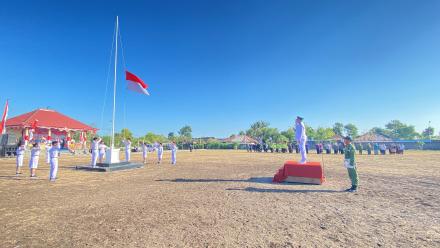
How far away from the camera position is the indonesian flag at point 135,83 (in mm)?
15727

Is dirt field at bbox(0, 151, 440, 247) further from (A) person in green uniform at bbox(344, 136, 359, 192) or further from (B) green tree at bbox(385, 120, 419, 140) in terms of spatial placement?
(B) green tree at bbox(385, 120, 419, 140)

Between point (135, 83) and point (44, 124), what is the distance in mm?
27527

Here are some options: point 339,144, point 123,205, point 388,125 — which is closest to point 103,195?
point 123,205

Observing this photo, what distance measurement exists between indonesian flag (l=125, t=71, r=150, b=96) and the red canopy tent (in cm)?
2490

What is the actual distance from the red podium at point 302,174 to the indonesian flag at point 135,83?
10903mm

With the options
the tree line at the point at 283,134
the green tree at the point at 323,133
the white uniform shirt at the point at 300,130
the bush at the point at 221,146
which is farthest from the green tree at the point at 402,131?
the white uniform shirt at the point at 300,130

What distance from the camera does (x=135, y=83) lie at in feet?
51.9

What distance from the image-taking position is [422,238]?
3.96 meters

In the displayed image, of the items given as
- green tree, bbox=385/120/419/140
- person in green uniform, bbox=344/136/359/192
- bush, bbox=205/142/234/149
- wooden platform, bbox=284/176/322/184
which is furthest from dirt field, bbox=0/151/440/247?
green tree, bbox=385/120/419/140

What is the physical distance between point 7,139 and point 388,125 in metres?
165

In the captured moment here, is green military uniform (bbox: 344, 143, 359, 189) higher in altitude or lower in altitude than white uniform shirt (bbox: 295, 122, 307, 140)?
lower

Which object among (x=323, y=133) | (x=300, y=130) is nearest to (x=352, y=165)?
(x=300, y=130)

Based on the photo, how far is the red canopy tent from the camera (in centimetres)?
3300

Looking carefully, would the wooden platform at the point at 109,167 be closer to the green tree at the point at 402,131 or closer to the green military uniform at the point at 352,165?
the green military uniform at the point at 352,165
